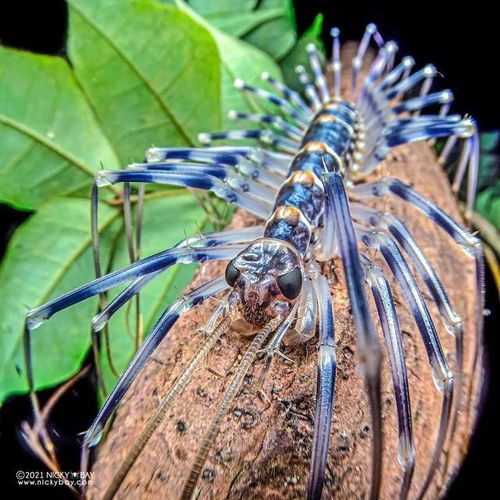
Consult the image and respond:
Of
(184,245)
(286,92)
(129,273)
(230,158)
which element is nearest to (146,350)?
(129,273)

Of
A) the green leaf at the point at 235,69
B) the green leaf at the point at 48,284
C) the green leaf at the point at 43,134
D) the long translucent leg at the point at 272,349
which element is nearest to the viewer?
the long translucent leg at the point at 272,349

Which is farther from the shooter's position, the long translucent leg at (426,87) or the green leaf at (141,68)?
the long translucent leg at (426,87)

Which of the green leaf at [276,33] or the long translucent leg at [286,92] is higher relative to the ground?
the green leaf at [276,33]

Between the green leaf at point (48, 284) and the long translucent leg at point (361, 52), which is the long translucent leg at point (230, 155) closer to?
the green leaf at point (48, 284)

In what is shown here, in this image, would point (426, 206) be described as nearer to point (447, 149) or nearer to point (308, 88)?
point (447, 149)

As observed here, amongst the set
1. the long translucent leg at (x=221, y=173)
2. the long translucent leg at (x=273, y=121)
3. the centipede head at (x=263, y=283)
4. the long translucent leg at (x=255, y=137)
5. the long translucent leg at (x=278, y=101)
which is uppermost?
the long translucent leg at (x=278, y=101)

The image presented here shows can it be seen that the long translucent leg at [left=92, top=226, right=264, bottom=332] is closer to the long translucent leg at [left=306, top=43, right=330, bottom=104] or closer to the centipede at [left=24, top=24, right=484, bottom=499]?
the centipede at [left=24, top=24, right=484, bottom=499]

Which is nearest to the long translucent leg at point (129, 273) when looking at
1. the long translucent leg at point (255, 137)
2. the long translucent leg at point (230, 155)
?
the long translucent leg at point (230, 155)
